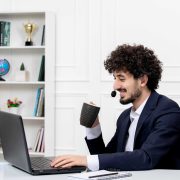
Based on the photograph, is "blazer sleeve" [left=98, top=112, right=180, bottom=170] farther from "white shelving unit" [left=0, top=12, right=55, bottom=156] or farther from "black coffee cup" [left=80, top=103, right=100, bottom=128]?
"white shelving unit" [left=0, top=12, right=55, bottom=156]

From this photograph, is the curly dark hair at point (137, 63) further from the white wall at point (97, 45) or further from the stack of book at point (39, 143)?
the stack of book at point (39, 143)

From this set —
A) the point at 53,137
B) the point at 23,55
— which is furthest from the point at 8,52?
the point at 53,137

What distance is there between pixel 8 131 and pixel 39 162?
7.4 inches

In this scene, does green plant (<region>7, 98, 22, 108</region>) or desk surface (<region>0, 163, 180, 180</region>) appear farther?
green plant (<region>7, 98, 22, 108</region>)

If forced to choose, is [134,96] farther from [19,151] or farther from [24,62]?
[24,62]

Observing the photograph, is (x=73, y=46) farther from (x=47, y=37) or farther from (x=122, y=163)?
(x=122, y=163)

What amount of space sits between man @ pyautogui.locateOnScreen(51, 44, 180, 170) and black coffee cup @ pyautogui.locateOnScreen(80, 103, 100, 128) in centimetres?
10

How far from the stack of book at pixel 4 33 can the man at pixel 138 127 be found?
1.95 meters

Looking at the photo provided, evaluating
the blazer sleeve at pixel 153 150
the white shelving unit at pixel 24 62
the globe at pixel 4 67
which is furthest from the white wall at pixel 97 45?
the blazer sleeve at pixel 153 150

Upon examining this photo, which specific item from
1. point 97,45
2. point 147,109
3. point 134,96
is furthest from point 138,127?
point 97,45

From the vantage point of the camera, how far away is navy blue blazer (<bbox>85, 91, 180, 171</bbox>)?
171 cm

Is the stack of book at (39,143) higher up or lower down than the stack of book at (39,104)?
lower down

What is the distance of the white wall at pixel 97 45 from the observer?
3.82 meters

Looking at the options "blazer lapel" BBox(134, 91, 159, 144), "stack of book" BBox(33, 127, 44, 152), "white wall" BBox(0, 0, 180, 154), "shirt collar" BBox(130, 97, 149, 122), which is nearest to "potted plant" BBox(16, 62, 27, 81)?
"white wall" BBox(0, 0, 180, 154)
